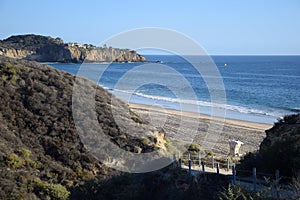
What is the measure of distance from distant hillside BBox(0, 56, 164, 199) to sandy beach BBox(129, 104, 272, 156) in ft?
21.6

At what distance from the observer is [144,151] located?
54.4 ft

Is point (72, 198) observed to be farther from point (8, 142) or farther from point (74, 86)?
point (74, 86)

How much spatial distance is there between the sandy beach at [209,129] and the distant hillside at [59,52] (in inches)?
3431

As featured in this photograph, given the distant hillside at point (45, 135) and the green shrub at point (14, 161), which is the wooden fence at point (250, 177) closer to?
the distant hillside at point (45, 135)

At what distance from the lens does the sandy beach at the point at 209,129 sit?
80.9 ft

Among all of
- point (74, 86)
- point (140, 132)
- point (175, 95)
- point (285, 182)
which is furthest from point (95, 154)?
point (175, 95)

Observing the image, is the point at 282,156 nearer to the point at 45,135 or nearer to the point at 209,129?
the point at 45,135

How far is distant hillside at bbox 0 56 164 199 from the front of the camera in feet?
42.6

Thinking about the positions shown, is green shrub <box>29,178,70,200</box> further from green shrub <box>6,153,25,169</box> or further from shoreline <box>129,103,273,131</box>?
shoreline <box>129,103,273,131</box>

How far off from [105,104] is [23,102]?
400 cm

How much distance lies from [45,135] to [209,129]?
1650cm

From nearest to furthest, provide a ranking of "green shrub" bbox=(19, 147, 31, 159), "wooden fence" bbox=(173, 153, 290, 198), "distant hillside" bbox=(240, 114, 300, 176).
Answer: "wooden fence" bbox=(173, 153, 290, 198), "distant hillside" bbox=(240, 114, 300, 176), "green shrub" bbox=(19, 147, 31, 159)

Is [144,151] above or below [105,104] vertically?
below

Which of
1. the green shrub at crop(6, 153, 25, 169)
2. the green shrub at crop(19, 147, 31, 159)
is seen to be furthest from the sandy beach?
the green shrub at crop(6, 153, 25, 169)
